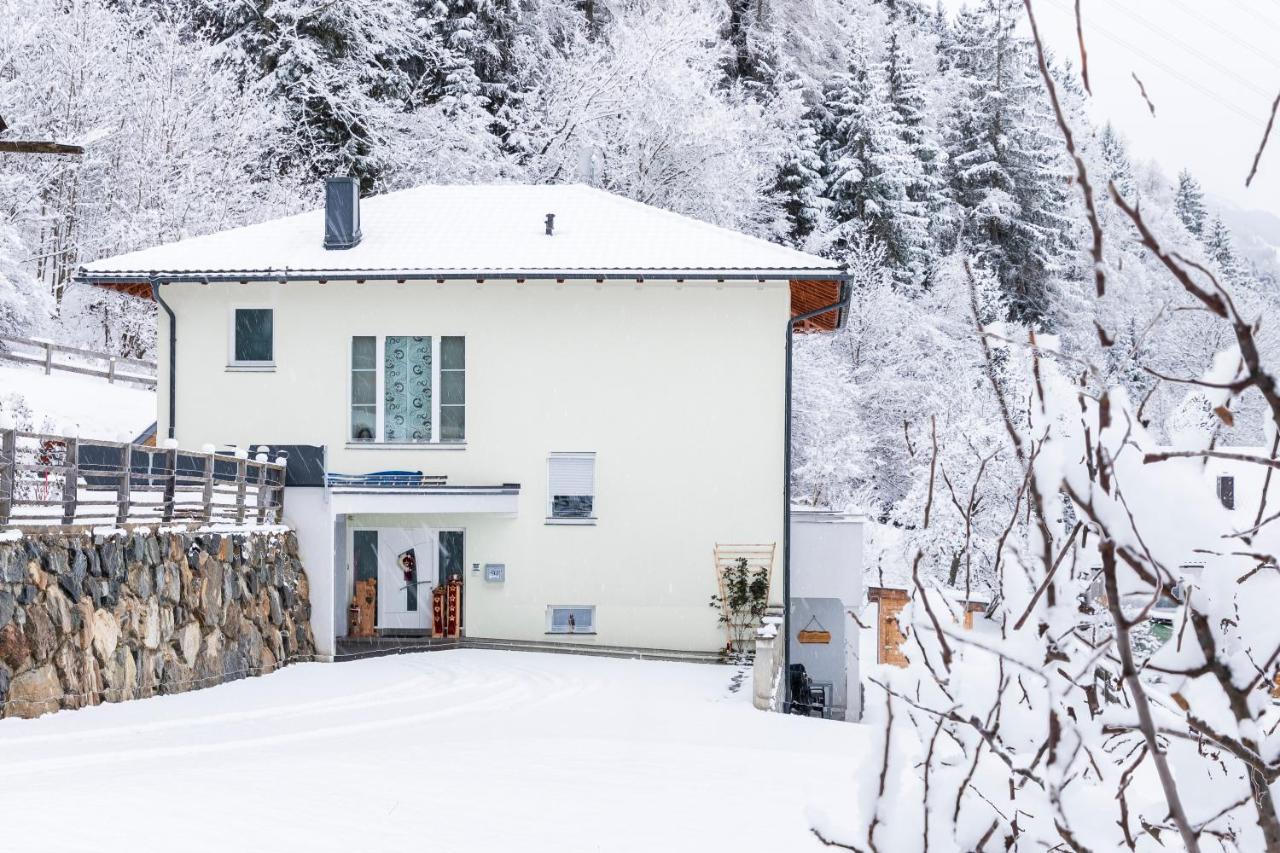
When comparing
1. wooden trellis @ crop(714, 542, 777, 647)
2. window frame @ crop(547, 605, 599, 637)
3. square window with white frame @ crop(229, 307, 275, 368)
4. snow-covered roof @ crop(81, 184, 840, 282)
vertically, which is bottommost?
window frame @ crop(547, 605, 599, 637)

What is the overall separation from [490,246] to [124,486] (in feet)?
28.2

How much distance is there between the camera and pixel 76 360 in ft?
103

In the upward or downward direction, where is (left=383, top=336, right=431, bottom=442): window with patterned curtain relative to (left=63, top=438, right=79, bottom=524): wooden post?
upward

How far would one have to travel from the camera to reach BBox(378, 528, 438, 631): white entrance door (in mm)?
19844

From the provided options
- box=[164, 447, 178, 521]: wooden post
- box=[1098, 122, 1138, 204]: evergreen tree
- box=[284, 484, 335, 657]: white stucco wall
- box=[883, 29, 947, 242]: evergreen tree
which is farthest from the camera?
box=[1098, 122, 1138, 204]: evergreen tree

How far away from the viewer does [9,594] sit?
1023cm

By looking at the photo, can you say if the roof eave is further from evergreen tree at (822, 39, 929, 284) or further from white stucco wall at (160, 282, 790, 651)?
evergreen tree at (822, 39, 929, 284)

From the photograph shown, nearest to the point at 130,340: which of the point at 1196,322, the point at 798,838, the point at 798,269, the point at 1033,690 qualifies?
the point at 798,269

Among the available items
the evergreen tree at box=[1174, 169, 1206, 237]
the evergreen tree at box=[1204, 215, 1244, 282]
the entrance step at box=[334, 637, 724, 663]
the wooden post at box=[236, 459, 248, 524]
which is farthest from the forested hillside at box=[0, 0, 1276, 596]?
the evergreen tree at box=[1174, 169, 1206, 237]

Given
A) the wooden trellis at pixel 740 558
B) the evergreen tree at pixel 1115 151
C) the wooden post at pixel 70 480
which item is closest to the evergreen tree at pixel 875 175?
the evergreen tree at pixel 1115 151

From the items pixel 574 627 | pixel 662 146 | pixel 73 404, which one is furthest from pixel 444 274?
pixel 662 146

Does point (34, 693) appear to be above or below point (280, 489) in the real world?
below

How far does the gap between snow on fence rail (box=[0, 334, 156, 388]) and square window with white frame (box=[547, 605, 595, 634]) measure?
45.0ft

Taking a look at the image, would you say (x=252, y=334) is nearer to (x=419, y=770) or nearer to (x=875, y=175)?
(x=419, y=770)
